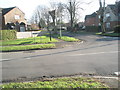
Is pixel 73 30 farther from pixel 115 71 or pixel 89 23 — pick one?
pixel 115 71

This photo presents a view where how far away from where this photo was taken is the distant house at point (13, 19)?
132 ft

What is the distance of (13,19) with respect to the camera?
141 ft

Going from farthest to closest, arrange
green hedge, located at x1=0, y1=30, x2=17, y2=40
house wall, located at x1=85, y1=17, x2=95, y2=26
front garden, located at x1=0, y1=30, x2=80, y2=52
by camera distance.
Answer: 1. house wall, located at x1=85, y1=17, x2=95, y2=26
2. green hedge, located at x1=0, y1=30, x2=17, y2=40
3. front garden, located at x1=0, y1=30, x2=80, y2=52

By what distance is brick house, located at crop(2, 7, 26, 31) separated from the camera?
40.2m

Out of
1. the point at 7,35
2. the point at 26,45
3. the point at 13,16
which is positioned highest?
the point at 13,16

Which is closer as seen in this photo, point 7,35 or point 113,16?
point 7,35

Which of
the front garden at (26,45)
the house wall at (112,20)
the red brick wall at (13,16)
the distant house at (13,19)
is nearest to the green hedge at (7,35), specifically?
the front garden at (26,45)

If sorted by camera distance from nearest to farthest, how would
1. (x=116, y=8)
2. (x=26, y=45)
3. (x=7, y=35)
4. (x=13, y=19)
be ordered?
1. (x=26, y=45)
2. (x=7, y=35)
3. (x=116, y=8)
4. (x=13, y=19)

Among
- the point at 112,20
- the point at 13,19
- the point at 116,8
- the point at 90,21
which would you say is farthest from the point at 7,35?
the point at 90,21

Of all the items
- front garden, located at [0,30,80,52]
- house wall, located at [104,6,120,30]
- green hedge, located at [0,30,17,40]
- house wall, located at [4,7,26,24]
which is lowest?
front garden, located at [0,30,80,52]

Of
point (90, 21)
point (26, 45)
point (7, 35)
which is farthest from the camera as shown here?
point (90, 21)

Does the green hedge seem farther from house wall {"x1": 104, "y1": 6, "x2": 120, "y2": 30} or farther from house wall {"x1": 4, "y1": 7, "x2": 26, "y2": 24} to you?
house wall {"x1": 104, "y1": 6, "x2": 120, "y2": 30}

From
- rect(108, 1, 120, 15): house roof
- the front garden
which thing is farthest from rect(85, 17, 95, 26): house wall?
the front garden

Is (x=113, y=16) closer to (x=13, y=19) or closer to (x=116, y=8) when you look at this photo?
(x=116, y=8)
